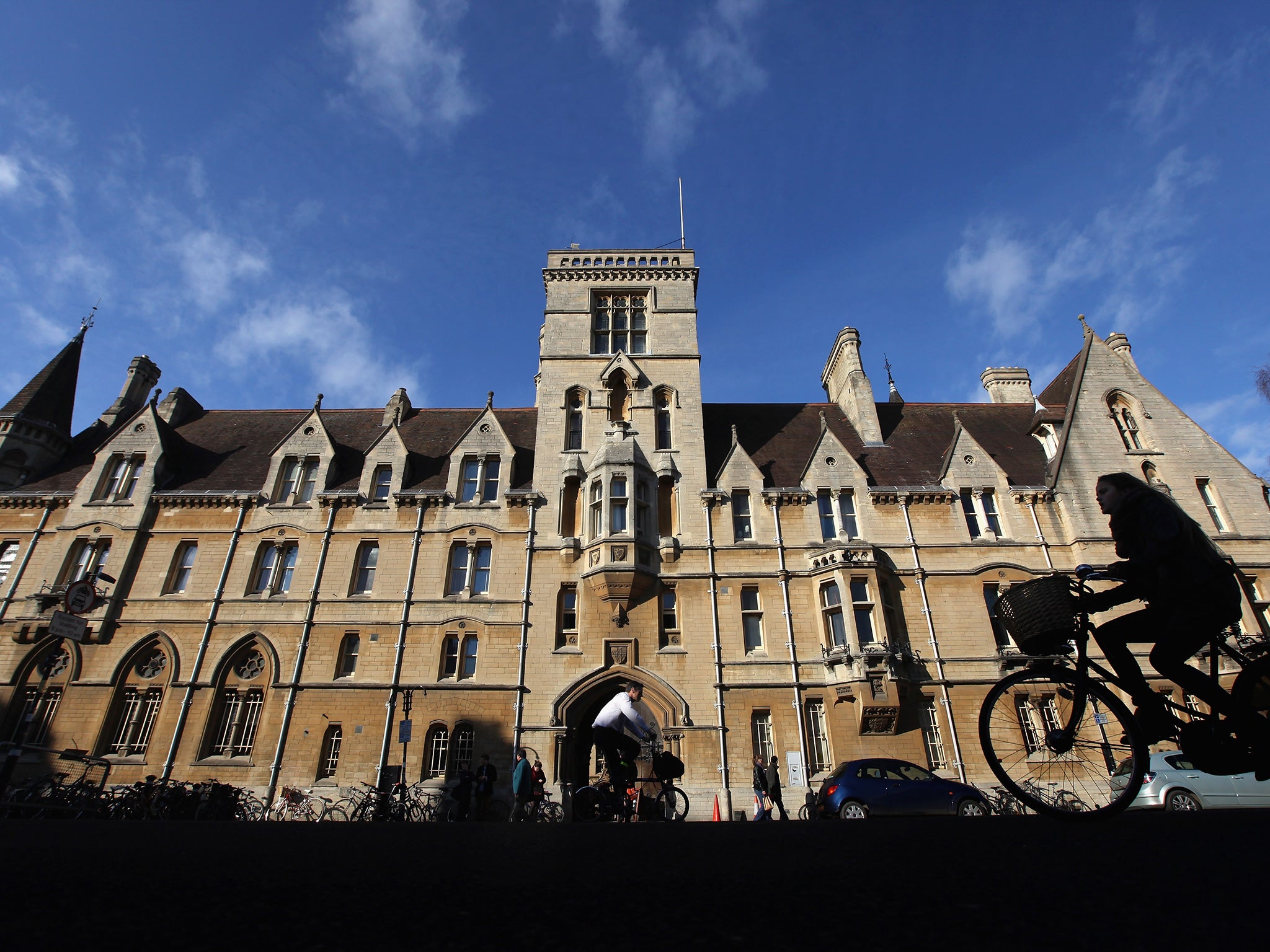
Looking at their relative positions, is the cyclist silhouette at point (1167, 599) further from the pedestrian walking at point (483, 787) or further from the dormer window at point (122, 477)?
the dormer window at point (122, 477)

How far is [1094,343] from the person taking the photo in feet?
85.7

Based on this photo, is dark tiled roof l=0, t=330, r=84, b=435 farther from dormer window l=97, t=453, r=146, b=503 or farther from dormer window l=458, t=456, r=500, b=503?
dormer window l=458, t=456, r=500, b=503

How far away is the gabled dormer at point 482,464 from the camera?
77.8 ft

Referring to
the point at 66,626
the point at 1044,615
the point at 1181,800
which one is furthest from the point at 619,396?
the point at 1044,615

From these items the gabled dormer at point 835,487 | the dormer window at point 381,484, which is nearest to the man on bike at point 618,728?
the gabled dormer at point 835,487

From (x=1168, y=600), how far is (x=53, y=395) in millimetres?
36462

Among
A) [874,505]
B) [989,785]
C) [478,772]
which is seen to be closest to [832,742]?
[989,785]

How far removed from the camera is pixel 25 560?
22531 millimetres

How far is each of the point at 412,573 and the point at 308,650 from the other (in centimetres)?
388

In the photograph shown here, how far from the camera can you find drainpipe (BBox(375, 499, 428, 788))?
19141mm

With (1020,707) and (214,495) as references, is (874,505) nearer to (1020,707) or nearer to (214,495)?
(1020,707)

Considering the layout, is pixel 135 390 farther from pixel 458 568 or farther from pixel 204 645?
pixel 458 568

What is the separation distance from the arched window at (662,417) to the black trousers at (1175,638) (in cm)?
2078

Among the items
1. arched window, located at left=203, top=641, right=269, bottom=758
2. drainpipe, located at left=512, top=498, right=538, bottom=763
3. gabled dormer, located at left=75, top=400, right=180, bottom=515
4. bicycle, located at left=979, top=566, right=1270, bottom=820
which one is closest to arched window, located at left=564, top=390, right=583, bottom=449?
drainpipe, located at left=512, top=498, right=538, bottom=763
